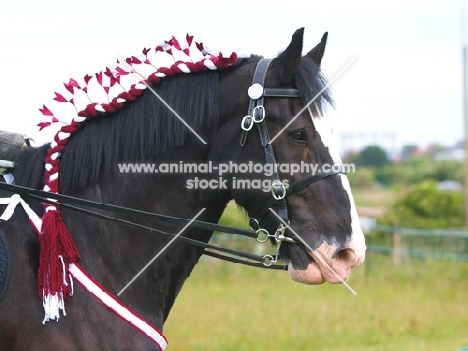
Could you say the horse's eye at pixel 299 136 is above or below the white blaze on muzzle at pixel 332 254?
above

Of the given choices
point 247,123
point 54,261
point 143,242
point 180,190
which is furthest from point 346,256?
point 54,261

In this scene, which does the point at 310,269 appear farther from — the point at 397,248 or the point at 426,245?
the point at 397,248

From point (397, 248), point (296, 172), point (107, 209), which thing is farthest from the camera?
point (397, 248)

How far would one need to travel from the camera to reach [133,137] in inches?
153

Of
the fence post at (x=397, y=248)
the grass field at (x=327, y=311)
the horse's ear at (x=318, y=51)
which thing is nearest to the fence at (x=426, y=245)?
the fence post at (x=397, y=248)

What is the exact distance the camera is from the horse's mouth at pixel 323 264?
363cm

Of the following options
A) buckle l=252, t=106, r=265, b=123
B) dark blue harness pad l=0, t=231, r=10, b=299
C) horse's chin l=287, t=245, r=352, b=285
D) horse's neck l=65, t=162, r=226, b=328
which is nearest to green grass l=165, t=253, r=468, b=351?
horse's neck l=65, t=162, r=226, b=328

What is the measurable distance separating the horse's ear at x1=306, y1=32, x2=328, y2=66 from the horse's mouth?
982 mm

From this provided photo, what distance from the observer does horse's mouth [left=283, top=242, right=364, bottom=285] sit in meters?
3.63

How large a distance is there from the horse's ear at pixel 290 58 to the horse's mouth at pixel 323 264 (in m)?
0.84

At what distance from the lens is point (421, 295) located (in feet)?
47.6

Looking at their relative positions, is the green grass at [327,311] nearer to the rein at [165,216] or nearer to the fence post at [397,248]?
the fence post at [397,248]

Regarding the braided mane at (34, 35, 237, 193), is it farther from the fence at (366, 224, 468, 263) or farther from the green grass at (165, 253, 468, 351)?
the fence at (366, 224, 468, 263)

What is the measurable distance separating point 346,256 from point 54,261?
140 centimetres
